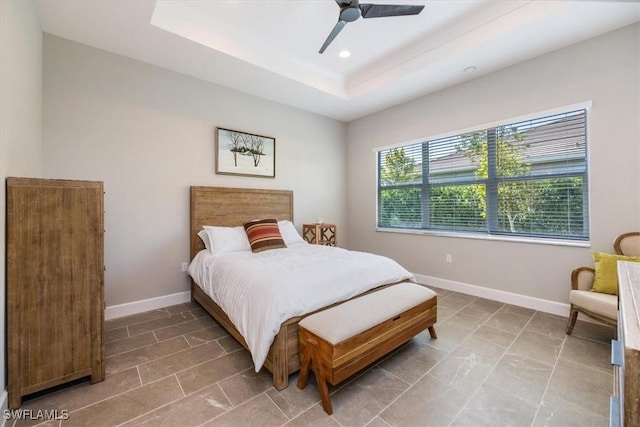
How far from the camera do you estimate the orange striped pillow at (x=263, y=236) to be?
124 inches

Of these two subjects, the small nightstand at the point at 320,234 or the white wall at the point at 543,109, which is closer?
the white wall at the point at 543,109

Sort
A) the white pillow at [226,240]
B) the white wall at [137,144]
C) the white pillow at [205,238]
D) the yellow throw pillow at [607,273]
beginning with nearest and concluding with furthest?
the yellow throw pillow at [607,273] < the white wall at [137,144] < the white pillow at [226,240] < the white pillow at [205,238]

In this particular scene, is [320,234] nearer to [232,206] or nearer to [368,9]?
[232,206]

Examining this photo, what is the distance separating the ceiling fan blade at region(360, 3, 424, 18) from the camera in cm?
213

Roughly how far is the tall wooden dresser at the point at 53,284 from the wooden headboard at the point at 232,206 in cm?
151

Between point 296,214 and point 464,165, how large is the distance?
8.28ft

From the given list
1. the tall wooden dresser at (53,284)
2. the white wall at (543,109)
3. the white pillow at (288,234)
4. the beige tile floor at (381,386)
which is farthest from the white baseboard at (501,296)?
the tall wooden dresser at (53,284)

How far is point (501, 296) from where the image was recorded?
320 centimetres

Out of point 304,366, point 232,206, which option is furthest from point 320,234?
point 304,366

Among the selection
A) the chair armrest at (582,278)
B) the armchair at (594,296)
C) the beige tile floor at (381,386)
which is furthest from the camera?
the chair armrest at (582,278)

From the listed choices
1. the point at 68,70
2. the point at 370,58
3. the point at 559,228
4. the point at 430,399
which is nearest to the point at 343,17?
the point at 370,58

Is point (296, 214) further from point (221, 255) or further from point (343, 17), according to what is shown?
point (343, 17)

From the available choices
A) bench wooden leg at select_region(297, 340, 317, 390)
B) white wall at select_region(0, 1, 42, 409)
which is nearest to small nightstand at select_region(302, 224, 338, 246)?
bench wooden leg at select_region(297, 340, 317, 390)

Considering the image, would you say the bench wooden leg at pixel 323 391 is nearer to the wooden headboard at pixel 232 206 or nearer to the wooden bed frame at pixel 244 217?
the wooden bed frame at pixel 244 217
